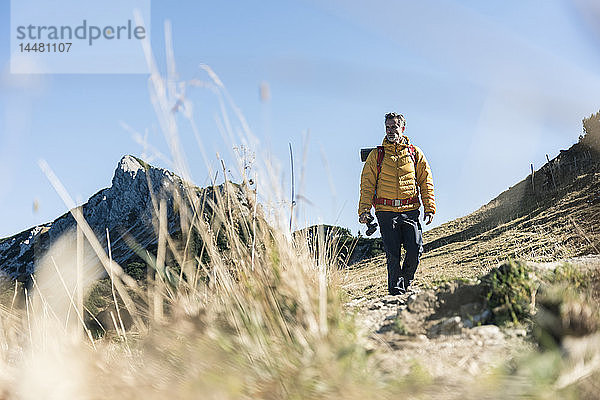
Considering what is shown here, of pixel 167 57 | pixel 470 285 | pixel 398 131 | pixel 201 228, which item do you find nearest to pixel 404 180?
pixel 398 131

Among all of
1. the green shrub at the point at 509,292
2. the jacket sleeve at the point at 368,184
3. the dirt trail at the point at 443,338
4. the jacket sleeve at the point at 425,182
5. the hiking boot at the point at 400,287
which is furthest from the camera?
the jacket sleeve at the point at 425,182

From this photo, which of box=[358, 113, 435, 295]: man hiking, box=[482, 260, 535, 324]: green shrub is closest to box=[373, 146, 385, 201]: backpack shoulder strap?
box=[358, 113, 435, 295]: man hiking

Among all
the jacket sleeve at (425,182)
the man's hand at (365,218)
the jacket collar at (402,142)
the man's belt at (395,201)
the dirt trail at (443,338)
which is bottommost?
the dirt trail at (443,338)

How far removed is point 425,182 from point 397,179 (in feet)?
1.29

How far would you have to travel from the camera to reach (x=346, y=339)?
2.36 m

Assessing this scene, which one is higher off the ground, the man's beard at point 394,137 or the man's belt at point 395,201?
the man's beard at point 394,137

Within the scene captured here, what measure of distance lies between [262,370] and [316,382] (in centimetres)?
28

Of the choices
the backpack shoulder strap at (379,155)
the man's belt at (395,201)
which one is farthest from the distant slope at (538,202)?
the backpack shoulder strap at (379,155)

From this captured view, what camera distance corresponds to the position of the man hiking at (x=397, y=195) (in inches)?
241

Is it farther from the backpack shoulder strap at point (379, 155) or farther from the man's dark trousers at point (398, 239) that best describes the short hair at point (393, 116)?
the man's dark trousers at point (398, 239)

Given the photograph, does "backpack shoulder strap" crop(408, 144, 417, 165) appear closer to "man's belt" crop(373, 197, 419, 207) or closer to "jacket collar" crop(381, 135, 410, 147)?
"jacket collar" crop(381, 135, 410, 147)

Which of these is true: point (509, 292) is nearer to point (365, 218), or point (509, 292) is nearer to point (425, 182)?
point (365, 218)

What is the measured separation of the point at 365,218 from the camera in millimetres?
6168

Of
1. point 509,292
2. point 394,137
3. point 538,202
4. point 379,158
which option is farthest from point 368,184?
point 538,202
